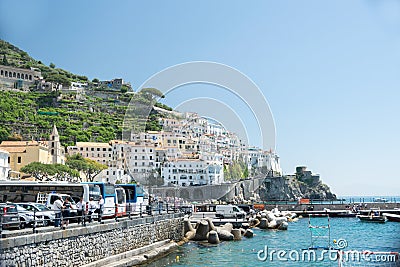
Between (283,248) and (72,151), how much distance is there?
345 ft

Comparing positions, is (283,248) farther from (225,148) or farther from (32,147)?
(225,148)

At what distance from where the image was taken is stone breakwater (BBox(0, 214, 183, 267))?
13164 mm

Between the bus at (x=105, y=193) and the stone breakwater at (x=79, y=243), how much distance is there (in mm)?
2025

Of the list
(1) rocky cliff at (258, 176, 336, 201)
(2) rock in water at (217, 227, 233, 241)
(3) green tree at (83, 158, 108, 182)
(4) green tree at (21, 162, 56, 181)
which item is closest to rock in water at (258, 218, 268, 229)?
(2) rock in water at (217, 227, 233, 241)

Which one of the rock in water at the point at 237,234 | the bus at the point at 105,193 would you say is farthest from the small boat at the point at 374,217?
the bus at the point at 105,193

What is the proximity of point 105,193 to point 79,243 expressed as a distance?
27.0 feet

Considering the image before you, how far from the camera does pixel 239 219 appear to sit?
41.9m

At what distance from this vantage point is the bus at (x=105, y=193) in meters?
23.7

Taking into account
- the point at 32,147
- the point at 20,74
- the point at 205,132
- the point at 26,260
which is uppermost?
the point at 20,74

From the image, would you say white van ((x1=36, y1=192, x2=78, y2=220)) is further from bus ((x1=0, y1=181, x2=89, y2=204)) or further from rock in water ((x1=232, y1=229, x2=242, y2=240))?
rock in water ((x1=232, y1=229, x2=242, y2=240))

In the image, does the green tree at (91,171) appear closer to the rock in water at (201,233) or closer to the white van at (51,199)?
the rock in water at (201,233)

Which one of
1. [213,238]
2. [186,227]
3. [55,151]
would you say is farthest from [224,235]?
[55,151]

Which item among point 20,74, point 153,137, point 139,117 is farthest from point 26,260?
point 20,74

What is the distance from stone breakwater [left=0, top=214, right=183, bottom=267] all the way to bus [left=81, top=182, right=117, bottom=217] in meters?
2.03
